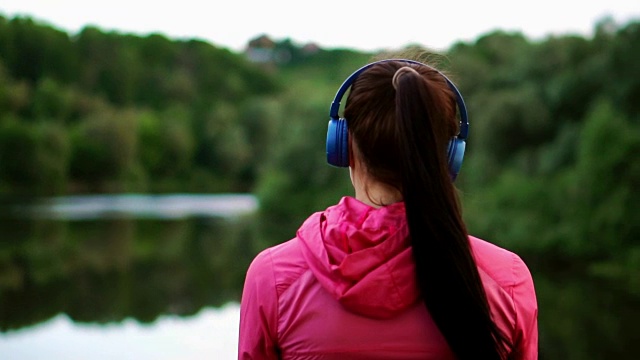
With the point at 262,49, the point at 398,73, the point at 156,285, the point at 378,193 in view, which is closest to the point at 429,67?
the point at 398,73

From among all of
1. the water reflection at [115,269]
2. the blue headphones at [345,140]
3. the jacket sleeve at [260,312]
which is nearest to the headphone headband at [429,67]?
the blue headphones at [345,140]

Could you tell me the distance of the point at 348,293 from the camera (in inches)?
42.4

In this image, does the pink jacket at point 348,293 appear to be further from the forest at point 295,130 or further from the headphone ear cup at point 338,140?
the forest at point 295,130

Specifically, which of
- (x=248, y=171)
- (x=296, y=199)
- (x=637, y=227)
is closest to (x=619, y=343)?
(x=637, y=227)

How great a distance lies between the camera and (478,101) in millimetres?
25047

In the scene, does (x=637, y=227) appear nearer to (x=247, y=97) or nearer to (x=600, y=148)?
(x=600, y=148)

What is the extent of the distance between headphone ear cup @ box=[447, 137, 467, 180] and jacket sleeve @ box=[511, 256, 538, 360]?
16cm

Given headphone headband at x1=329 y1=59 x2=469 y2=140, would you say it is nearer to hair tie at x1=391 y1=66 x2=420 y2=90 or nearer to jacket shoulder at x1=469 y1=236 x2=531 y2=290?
hair tie at x1=391 y1=66 x2=420 y2=90

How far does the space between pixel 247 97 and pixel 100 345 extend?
2177 inches

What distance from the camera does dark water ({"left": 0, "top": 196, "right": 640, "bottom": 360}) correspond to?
45.9ft

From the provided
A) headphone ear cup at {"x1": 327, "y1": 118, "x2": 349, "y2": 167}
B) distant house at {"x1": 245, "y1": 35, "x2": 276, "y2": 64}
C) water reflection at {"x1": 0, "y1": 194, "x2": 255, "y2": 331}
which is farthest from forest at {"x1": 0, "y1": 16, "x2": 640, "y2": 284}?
distant house at {"x1": 245, "y1": 35, "x2": 276, "y2": 64}

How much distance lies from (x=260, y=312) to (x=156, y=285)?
17716 millimetres

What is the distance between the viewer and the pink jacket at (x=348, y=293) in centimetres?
109

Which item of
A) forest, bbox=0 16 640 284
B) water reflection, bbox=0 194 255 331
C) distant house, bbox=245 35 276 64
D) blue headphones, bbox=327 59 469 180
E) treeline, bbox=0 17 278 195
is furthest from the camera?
distant house, bbox=245 35 276 64
